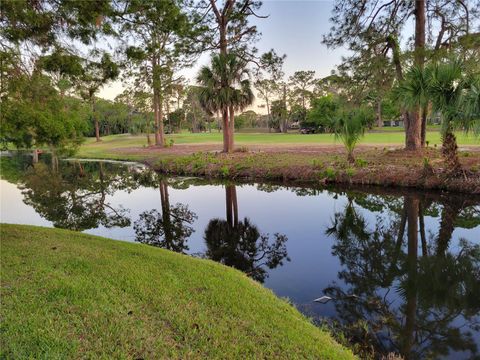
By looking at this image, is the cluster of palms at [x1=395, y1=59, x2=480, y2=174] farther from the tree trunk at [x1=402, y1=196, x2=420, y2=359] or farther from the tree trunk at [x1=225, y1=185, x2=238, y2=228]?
the tree trunk at [x1=225, y1=185, x2=238, y2=228]

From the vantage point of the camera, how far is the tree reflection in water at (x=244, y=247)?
7.41 meters

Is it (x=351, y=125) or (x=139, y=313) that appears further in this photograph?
(x=351, y=125)

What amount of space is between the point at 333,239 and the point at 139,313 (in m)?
6.27

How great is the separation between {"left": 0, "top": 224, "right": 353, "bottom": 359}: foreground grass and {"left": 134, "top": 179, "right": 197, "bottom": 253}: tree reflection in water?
3079 millimetres

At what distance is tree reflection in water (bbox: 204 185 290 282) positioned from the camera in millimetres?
7413

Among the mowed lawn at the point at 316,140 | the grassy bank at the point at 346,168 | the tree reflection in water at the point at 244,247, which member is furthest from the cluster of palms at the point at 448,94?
the mowed lawn at the point at 316,140

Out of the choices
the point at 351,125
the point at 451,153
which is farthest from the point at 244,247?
the point at 351,125

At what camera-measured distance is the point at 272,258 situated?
25.4ft

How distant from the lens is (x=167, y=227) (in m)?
10.6

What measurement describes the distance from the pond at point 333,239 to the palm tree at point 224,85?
270 inches

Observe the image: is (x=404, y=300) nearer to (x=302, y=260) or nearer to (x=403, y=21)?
(x=302, y=260)

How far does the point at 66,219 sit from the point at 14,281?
7257 millimetres

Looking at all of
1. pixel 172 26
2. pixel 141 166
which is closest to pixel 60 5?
pixel 172 26

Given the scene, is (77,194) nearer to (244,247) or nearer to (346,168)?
(244,247)
